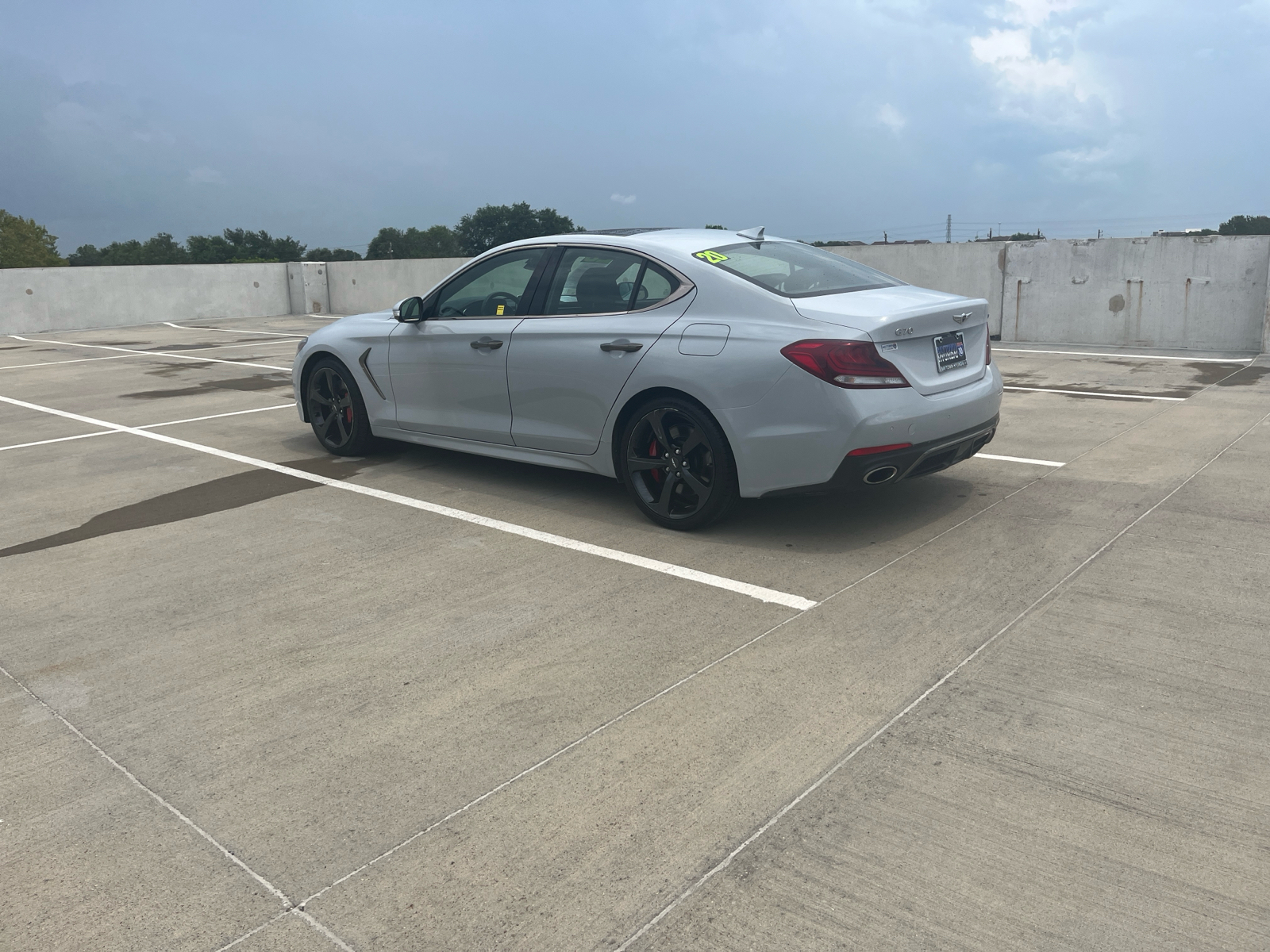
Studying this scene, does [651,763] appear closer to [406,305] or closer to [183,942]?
[183,942]

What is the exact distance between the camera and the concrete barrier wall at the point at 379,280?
2505 centimetres

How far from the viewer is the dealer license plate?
5023 millimetres

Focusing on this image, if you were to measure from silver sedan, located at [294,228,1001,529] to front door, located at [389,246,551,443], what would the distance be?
0.01 metres

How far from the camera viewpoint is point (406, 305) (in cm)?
657

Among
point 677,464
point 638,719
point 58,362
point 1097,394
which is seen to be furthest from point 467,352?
point 58,362

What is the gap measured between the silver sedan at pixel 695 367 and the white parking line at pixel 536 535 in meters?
0.47

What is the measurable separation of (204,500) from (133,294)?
23146 mm

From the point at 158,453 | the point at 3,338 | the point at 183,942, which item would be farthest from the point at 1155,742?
the point at 3,338

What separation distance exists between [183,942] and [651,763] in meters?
1.31

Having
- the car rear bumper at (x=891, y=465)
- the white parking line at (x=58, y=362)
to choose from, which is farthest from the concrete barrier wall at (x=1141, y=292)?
the white parking line at (x=58, y=362)

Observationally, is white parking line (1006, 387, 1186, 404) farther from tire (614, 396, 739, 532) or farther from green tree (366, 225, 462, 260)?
green tree (366, 225, 462, 260)

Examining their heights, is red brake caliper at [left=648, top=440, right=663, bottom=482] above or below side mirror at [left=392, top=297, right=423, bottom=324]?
below

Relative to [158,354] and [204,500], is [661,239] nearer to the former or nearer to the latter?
[204,500]

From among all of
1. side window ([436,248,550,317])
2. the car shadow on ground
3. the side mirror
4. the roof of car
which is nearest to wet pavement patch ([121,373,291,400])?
the car shadow on ground
